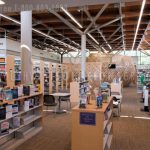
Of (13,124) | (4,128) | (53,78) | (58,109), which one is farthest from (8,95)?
(53,78)

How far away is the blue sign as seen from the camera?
4062 millimetres

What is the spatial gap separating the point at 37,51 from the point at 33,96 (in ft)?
39.7

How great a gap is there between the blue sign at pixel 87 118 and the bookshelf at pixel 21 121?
1.68m

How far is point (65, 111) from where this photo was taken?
9.39m

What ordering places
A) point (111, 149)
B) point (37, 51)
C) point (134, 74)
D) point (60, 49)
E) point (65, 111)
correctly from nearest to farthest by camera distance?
point (111, 149) → point (65, 111) → point (37, 51) → point (134, 74) → point (60, 49)

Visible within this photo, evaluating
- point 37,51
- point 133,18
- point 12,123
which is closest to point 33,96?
point 12,123

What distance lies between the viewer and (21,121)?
565 centimetres

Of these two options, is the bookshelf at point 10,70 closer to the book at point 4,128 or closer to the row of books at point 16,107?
the row of books at point 16,107

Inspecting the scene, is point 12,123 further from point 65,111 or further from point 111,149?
point 65,111

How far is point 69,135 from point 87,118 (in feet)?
7.00

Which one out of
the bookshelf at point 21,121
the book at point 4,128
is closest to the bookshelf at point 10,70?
the bookshelf at point 21,121

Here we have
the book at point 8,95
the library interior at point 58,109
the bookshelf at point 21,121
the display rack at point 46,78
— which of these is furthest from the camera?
the display rack at point 46,78

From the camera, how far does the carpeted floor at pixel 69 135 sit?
5273 millimetres

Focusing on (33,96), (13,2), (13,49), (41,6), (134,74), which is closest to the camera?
(13,2)
